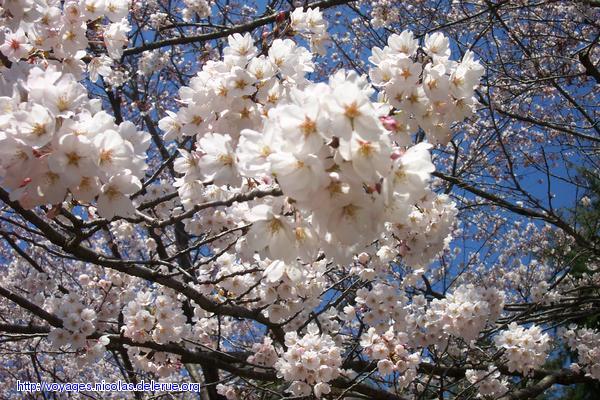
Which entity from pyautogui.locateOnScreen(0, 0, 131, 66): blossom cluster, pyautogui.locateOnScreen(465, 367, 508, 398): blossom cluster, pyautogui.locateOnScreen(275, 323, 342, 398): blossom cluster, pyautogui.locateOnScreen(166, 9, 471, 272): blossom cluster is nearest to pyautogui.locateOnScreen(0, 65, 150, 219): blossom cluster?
pyautogui.locateOnScreen(166, 9, 471, 272): blossom cluster

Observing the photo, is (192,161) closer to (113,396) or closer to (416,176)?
(416,176)

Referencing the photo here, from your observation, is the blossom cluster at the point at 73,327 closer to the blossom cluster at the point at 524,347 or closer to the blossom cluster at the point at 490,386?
the blossom cluster at the point at 524,347

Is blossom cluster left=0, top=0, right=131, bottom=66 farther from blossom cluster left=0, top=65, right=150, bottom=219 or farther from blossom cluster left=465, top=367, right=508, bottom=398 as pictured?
blossom cluster left=465, top=367, right=508, bottom=398

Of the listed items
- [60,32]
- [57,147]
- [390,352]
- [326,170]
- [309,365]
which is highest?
[60,32]

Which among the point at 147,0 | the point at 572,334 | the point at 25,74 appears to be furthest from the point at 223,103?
the point at 147,0

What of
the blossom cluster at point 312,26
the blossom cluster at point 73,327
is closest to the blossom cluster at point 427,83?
the blossom cluster at point 312,26

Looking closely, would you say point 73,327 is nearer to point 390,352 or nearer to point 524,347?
point 390,352

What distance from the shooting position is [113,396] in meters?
7.55

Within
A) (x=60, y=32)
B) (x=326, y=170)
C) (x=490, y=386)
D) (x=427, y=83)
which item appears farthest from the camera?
(x=490, y=386)

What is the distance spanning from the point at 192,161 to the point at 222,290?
1.86 meters

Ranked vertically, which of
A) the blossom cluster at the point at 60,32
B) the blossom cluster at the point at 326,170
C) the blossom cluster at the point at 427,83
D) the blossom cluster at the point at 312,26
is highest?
the blossom cluster at the point at 312,26

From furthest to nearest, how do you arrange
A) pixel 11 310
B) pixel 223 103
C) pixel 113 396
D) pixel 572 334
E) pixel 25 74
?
1. pixel 113 396
2. pixel 11 310
3. pixel 572 334
4. pixel 223 103
5. pixel 25 74

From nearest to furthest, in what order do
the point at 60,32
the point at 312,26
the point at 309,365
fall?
the point at 60,32 < the point at 312,26 < the point at 309,365

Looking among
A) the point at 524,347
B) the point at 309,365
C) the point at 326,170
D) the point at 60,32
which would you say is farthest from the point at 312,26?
the point at 524,347
